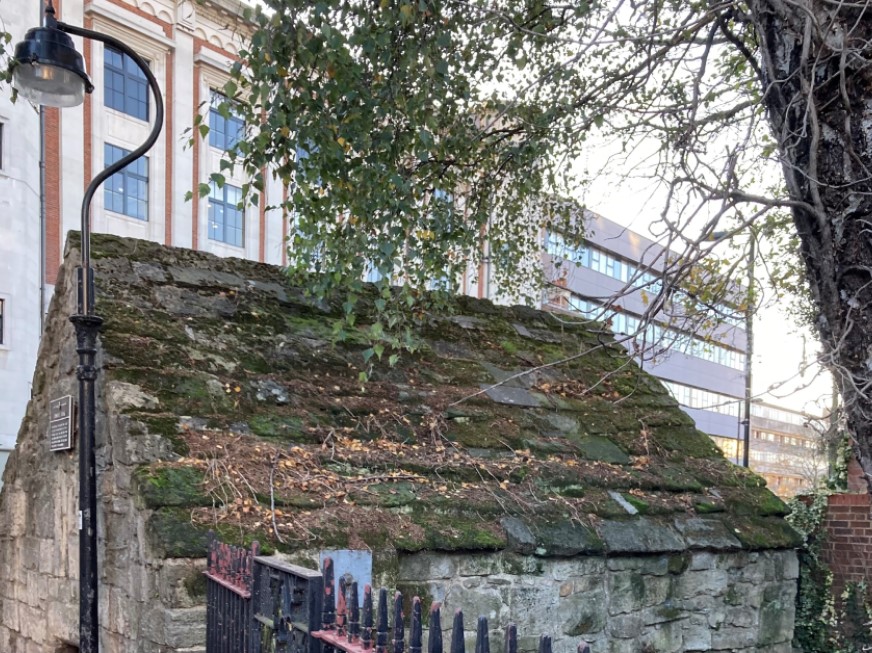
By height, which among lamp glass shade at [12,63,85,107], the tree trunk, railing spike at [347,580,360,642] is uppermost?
lamp glass shade at [12,63,85,107]

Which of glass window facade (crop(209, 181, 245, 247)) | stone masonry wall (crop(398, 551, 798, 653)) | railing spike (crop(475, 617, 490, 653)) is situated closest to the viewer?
railing spike (crop(475, 617, 490, 653))

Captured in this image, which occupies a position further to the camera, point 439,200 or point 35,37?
point 439,200

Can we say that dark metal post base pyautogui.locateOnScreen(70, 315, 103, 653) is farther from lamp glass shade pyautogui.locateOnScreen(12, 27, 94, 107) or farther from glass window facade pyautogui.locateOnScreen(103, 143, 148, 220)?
glass window facade pyautogui.locateOnScreen(103, 143, 148, 220)

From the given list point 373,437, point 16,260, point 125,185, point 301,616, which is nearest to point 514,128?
point 373,437

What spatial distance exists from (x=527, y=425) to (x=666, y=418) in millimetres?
1664

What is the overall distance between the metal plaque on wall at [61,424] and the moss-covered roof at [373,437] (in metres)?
0.45

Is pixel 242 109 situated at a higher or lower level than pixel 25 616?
higher

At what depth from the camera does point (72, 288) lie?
485 cm

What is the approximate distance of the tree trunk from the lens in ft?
9.44

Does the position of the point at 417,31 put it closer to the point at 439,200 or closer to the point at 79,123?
the point at 439,200

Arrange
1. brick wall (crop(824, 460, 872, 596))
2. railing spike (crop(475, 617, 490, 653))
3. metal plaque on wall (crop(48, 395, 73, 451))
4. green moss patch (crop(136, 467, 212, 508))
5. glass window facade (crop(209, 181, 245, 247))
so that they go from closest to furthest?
railing spike (crop(475, 617, 490, 653)), green moss patch (crop(136, 467, 212, 508)), metal plaque on wall (crop(48, 395, 73, 451)), brick wall (crop(824, 460, 872, 596)), glass window facade (crop(209, 181, 245, 247))

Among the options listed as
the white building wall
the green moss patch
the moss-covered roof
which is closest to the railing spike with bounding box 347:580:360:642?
the moss-covered roof

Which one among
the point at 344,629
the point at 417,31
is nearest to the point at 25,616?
the point at 344,629

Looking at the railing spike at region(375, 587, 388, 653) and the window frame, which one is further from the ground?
the window frame
